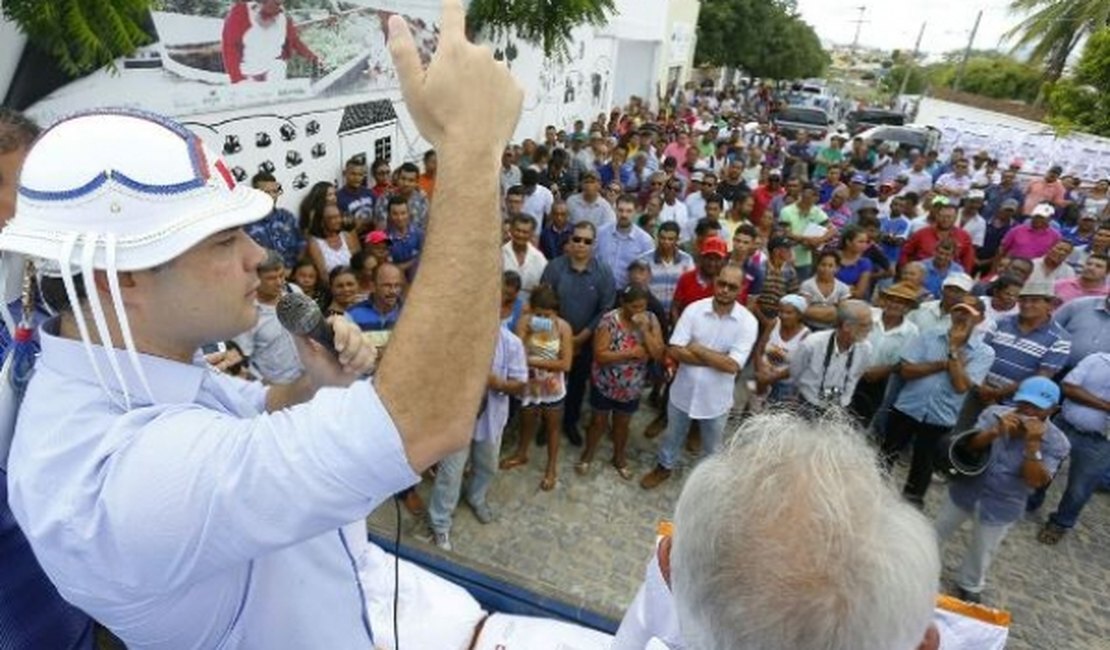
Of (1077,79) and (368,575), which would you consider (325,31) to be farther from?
(1077,79)

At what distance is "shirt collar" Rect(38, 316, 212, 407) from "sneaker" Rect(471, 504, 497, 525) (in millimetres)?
3934

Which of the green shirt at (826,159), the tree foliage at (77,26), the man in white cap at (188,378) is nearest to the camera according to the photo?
the man in white cap at (188,378)

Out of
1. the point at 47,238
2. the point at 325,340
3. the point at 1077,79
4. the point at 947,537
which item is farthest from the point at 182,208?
the point at 1077,79

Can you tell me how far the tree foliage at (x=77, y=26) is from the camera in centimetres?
330

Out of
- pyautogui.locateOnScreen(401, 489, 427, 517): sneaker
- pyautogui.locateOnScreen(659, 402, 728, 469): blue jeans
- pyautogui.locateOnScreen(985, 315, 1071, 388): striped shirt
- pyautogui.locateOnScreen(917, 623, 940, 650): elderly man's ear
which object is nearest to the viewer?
pyautogui.locateOnScreen(917, 623, 940, 650): elderly man's ear

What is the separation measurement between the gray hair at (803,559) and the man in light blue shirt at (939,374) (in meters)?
4.19

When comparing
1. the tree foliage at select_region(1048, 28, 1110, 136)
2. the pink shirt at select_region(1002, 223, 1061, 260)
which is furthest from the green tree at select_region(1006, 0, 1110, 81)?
the pink shirt at select_region(1002, 223, 1061, 260)

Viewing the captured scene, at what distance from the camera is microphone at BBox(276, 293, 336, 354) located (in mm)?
1559

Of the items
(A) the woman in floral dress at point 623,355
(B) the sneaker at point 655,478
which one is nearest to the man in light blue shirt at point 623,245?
(A) the woman in floral dress at point 623,355

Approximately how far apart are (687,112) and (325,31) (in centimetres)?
1635

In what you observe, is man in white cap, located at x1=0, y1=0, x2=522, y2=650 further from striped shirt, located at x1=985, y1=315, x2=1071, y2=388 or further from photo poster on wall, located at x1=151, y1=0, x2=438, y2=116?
striped shirt, located at x1=985, y1=315, x2=1071, y2=388

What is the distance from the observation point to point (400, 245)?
626 cm

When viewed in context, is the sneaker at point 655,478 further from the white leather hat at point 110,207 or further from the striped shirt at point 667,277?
the white leather hat at point 110,207

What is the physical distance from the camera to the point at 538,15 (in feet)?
29.1
